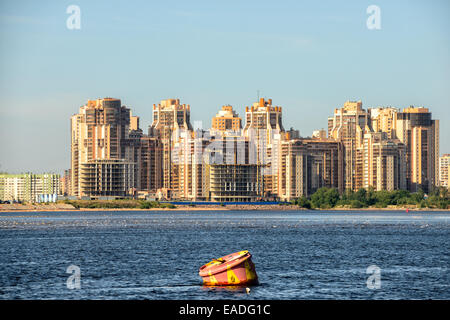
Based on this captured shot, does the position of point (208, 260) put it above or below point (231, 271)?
below

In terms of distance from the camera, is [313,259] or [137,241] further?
[137,241]

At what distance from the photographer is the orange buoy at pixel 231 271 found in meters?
60.8

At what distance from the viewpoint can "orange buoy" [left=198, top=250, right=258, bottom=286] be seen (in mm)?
60812

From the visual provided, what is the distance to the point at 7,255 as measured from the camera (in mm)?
98812

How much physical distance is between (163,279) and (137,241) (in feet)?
187

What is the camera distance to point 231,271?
6134 cm

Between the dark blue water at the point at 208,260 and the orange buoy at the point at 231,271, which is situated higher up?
the orange buoy at the point at 231,271

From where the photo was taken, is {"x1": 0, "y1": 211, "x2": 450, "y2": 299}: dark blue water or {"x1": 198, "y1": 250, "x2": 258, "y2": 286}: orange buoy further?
{"x1": 0, "y1": 211, "x2": 450, "y2": 299}: dark blue water

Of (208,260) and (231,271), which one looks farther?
(208,260)

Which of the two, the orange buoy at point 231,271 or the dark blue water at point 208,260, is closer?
the orange buoy at point 231,271

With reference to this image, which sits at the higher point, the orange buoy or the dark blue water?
the orange buoy
